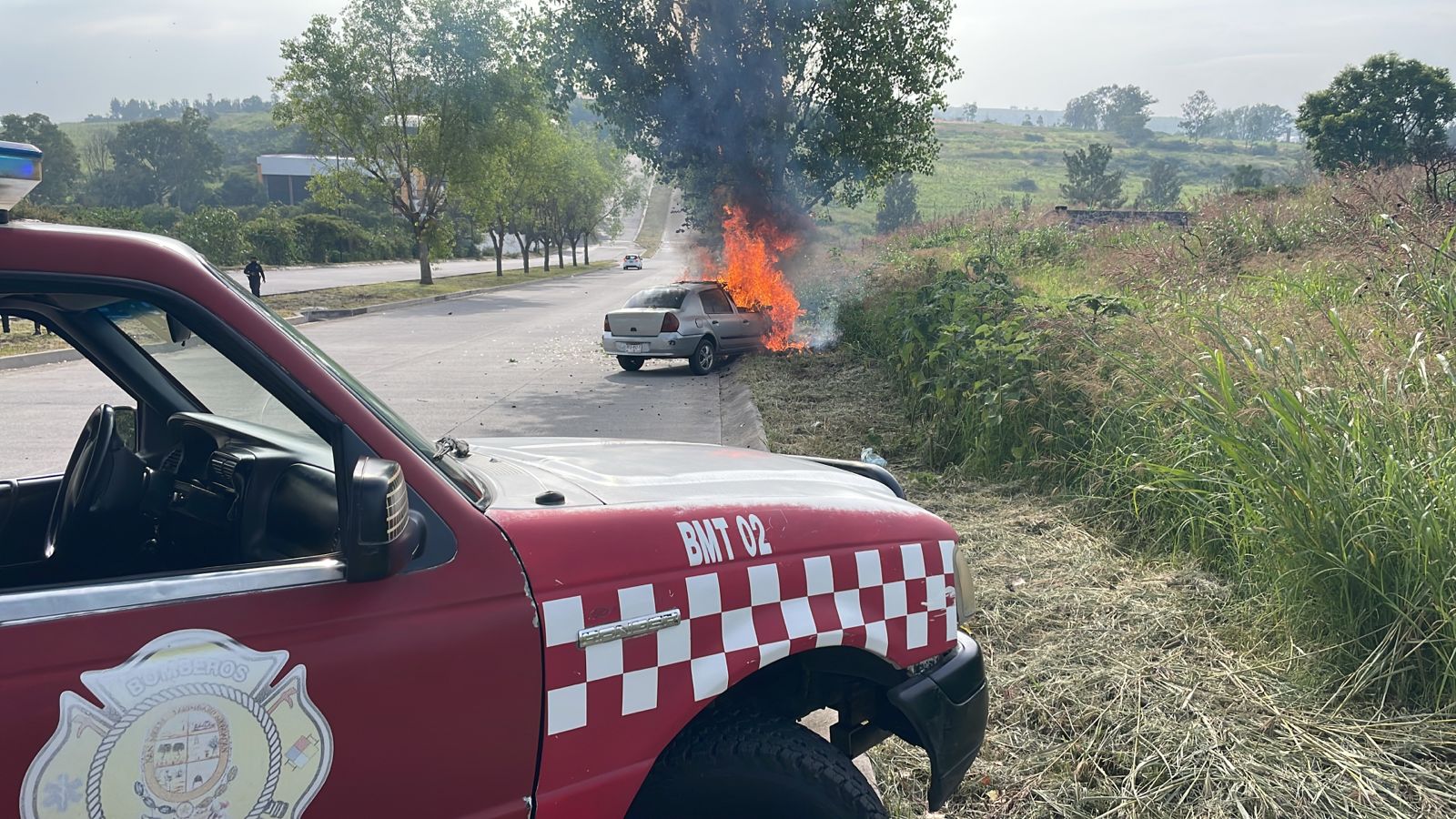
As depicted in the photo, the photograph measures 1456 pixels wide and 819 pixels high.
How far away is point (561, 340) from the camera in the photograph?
20359 mm

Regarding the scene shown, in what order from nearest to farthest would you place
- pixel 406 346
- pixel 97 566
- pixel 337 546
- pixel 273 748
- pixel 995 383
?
pixel 273 748, pixel 337 546, pixel 97 566, pixel 995 383, pixel 406 346

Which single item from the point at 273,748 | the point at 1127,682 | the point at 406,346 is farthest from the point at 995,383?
the point at 406,346

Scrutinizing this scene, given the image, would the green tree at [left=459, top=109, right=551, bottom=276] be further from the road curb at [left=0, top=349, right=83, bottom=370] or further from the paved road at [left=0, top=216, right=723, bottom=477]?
the road curb at [left=0, top=349, right=83, bottom=370]

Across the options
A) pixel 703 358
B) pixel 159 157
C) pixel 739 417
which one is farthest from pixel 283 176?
pixel 739 417

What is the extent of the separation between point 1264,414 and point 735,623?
3164 millimetres

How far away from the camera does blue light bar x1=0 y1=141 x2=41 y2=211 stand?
5.08 feet

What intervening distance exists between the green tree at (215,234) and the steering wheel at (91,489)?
1475 inches

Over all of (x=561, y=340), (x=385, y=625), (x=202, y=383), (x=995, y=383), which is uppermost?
(x=202, y=383)

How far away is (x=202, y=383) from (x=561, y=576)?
1181 millimetres

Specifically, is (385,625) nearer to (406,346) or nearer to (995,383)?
(995,383)

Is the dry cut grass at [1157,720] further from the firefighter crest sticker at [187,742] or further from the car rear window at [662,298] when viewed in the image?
the car rear window at [662,298]

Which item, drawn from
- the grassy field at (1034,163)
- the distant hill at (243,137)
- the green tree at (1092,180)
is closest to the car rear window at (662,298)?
the grassy field at (1034,163)

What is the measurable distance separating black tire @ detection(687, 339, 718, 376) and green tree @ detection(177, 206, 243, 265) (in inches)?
1064

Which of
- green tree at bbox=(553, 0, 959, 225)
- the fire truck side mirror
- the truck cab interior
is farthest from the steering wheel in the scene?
green tree at bbox=(553, 0, 959, 225)
